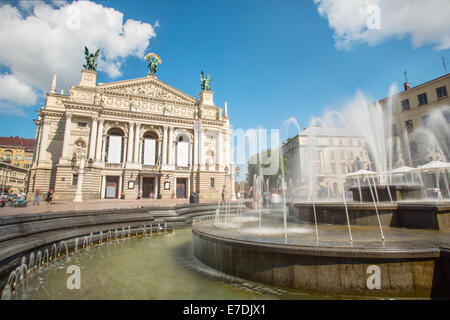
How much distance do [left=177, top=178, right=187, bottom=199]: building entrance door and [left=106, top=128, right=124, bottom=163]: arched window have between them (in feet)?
31.8

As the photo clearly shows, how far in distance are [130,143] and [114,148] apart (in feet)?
9.08

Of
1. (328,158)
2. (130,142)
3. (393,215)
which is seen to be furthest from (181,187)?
(393,215)

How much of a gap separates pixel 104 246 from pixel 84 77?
33.0 m

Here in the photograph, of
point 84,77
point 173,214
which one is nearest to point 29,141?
point 84,77

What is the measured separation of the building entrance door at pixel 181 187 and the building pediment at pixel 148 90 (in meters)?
13.6

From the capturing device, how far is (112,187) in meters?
30.9

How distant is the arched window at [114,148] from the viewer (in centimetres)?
3205

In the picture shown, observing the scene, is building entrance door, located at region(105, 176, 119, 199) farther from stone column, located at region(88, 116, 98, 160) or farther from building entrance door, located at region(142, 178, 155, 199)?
stone column, located at region(88, 116, 98, 160)

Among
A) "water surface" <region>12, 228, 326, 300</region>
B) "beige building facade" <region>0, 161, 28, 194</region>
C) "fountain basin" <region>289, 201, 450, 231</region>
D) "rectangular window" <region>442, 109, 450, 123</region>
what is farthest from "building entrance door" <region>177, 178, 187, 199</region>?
"beige building facade" <region>0, 161, 28, 194</region>

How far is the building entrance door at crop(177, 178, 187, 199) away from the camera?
34.7 metres

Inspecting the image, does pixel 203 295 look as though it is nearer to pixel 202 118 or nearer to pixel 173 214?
pixel 173 214

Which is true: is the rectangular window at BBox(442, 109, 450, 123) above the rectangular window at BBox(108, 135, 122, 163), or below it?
above

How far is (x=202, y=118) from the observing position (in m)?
36.3

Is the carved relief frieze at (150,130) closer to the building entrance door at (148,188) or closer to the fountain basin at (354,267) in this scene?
the building entrance door at (148,188)
